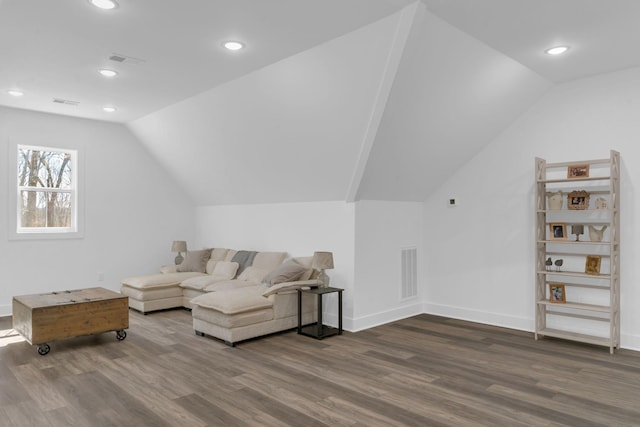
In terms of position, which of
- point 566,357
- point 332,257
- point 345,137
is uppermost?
point 345,137

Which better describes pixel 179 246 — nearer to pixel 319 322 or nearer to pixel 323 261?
pixel 323 261

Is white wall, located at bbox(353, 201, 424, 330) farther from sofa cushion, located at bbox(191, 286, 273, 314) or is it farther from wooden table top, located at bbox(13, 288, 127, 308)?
wooden table top, located at bbox(13, 288, 127, 308)

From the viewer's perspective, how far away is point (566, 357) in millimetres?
4066

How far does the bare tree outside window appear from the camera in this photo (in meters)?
6.19

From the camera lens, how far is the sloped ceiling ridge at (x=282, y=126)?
12.4 ft

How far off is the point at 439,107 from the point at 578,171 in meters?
1.59

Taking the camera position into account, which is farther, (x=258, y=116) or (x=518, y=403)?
(x=258, y=116)

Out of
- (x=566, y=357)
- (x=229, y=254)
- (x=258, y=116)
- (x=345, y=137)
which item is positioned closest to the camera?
(x=566, y=357)

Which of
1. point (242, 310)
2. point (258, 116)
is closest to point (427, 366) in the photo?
point (242, 310)

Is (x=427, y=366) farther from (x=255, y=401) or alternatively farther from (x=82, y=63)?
(x=82, y=63)

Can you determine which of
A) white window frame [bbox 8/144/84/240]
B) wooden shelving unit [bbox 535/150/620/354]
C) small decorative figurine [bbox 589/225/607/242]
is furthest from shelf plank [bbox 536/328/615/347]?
white window frame [bbox 8/144/84/240]

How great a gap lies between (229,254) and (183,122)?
2018 millimetres

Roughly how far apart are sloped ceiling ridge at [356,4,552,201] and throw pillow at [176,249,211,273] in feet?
9.72

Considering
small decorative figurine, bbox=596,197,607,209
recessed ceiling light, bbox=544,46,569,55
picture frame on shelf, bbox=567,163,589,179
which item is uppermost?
recessed ceiling light, bbox=544,46,569,55
